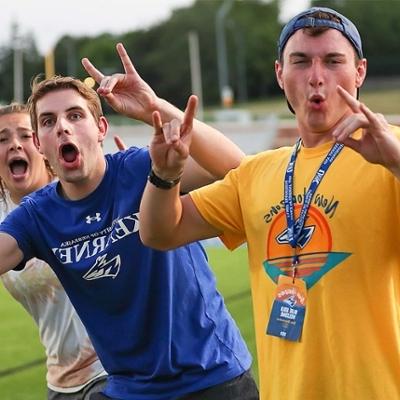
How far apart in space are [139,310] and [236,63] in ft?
301

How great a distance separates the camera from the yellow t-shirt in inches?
131

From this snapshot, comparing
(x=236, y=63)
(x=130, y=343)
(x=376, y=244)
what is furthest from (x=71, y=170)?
(x=236, y=63)

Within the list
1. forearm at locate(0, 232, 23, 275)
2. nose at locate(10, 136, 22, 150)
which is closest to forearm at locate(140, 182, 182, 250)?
forearm at locate(0, 232, 23, 275)

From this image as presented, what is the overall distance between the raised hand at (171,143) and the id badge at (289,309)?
1.85 ft

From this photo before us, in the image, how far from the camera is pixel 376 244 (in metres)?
3.32

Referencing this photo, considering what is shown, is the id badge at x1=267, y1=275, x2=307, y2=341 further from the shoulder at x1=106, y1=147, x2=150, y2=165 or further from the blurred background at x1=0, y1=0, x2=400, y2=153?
the blurred background at x1=0, y1=0, x2=400, y2=153

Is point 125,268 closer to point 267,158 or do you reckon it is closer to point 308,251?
point 267,158

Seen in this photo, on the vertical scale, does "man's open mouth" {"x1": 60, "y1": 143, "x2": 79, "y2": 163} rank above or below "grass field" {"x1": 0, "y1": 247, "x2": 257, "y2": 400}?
above

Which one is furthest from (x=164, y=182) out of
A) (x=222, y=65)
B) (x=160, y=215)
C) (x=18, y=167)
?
(x=222, y=65)

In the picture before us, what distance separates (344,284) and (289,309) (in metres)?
0.23

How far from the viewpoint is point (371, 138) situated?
10.4 feet

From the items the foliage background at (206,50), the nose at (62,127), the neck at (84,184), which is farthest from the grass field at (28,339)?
the foliage background at (206,50)

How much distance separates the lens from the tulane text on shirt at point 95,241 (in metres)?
4.51

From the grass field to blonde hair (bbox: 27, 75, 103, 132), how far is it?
14.5 feet
